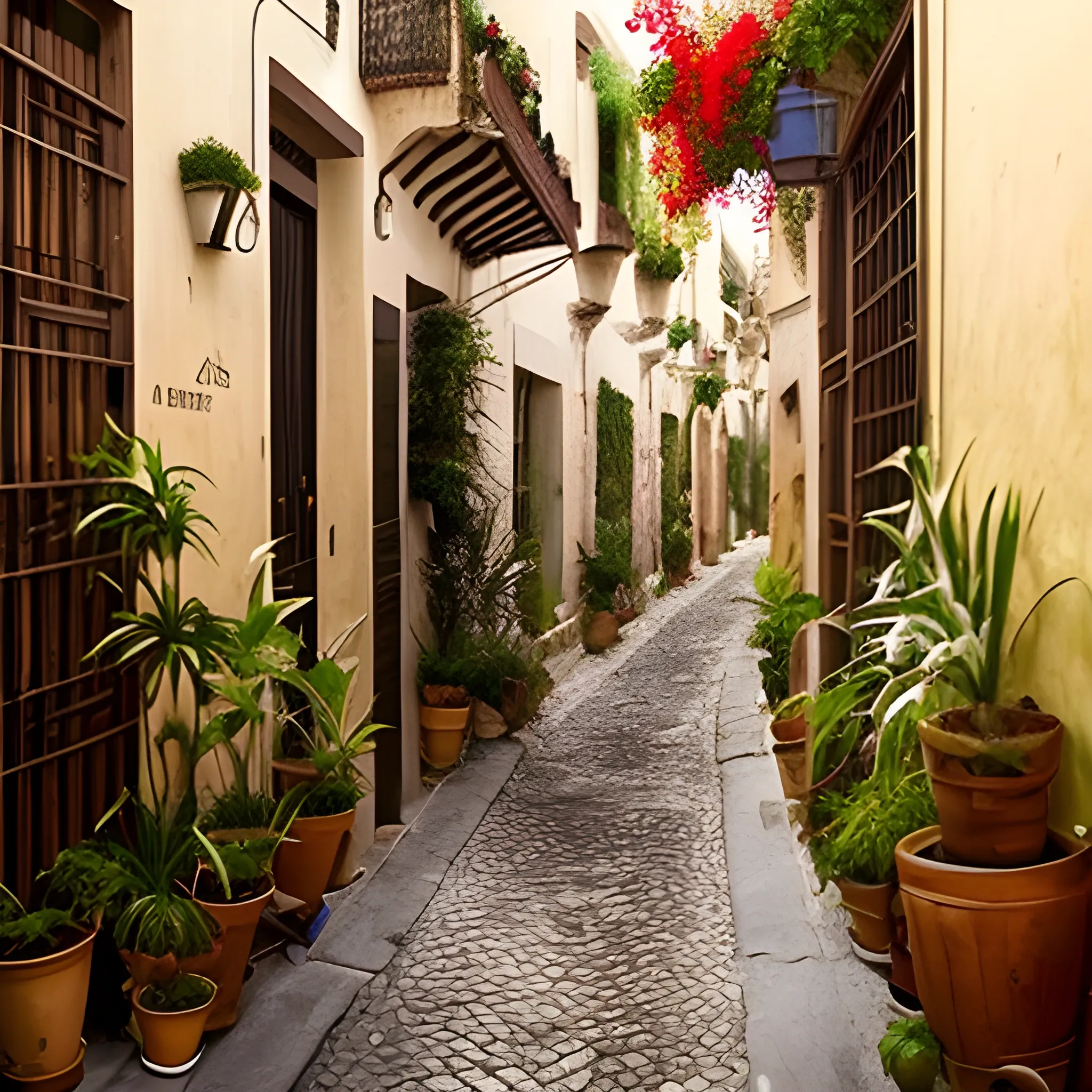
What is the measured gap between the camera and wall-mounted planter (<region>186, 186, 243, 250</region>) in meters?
3.79

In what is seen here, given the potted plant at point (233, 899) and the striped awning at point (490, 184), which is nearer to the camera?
the potted plant at point (233, 899)

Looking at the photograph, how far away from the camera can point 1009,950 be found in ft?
7.87

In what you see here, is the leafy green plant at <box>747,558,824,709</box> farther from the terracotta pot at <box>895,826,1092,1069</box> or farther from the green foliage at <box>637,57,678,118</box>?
the terracotta pot at <box>895,826,1092,1069</box>

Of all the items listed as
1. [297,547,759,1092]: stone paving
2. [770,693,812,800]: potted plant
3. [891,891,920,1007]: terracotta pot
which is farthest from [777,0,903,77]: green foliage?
[297,547,759,1092]: stone paving

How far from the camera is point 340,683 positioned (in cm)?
437

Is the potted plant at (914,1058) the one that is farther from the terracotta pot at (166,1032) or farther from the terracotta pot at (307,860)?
the terracotta pot at (307,860)

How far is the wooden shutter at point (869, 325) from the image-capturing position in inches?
171

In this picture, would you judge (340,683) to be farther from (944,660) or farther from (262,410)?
(944,660)

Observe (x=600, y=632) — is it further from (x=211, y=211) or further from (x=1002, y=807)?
(x=1002, y=807)

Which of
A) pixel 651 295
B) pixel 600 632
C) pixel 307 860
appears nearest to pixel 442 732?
pixel 307 860

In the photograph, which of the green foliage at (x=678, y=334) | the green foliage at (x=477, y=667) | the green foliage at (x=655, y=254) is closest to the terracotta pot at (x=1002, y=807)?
the green foliage at (x=477, y=667)

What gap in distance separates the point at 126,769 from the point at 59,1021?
856 mm

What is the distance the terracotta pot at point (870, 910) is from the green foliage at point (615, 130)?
33.8 ft

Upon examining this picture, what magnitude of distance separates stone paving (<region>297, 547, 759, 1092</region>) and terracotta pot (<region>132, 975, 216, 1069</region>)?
1.51 ft
